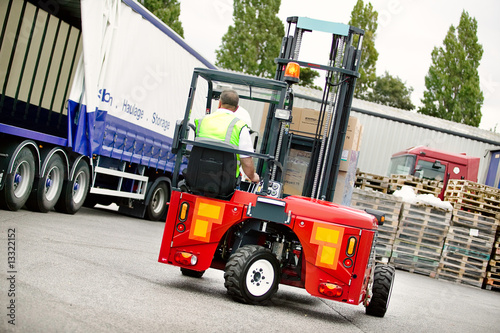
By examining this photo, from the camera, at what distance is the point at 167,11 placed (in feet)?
120

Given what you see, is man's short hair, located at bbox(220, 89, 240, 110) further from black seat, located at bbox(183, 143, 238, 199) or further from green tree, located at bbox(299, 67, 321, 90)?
green tree, located at bbox(299, 67, 321, 90)

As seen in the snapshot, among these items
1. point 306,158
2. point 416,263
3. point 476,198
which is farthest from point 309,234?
point 476,198

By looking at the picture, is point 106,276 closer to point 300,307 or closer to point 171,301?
point 171,301

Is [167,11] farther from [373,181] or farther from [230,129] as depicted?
[230,129]

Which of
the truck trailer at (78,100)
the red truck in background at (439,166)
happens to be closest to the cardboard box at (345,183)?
the truck trailer at (78,100)

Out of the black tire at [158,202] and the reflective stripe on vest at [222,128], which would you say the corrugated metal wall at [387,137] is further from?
the reflective stripe on vest at [222,128]

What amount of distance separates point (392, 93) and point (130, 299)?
48.5 metres

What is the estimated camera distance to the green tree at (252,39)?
40500mm

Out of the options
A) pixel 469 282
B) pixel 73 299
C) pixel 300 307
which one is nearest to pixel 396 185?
pixel 469 282

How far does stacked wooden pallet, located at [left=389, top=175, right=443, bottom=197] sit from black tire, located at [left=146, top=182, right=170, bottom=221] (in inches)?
245

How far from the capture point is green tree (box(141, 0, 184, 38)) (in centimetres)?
→ 3647

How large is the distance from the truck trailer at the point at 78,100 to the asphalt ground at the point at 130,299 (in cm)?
83

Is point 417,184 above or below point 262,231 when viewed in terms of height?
above

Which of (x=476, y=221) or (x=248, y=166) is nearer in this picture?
(x=248, y=166)
